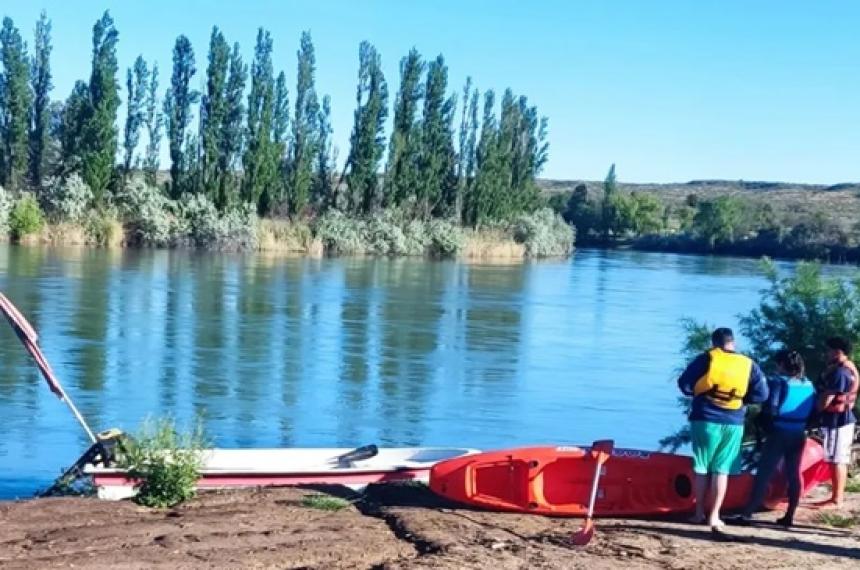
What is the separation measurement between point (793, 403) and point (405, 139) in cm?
5703

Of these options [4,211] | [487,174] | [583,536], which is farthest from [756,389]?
[487,174]

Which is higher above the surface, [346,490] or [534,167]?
[534,167]

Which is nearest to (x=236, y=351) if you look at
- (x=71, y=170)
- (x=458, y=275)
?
(x=458, y=275)

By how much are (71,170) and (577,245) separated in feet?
→ 190

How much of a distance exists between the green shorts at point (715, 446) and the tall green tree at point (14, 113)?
54006 millimetres

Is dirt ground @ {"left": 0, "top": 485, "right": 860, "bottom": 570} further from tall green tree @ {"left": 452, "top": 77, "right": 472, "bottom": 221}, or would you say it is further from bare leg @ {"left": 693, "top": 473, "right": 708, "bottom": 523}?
tall green tree @ {"left": 452, "top": 77, "right": 472, "bottom": 221}

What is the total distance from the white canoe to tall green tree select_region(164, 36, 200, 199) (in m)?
48.3

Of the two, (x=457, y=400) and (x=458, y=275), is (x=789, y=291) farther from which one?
(x=458, y=275)

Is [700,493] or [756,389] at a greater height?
[756,389]

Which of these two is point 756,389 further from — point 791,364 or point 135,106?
point 135,106

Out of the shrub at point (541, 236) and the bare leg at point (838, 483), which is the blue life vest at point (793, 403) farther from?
the shrub at point (541, 236)

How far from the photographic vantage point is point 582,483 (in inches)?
361

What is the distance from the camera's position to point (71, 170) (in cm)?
5559

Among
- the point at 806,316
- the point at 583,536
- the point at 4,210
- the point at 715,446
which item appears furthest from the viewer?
the point at 4,210
